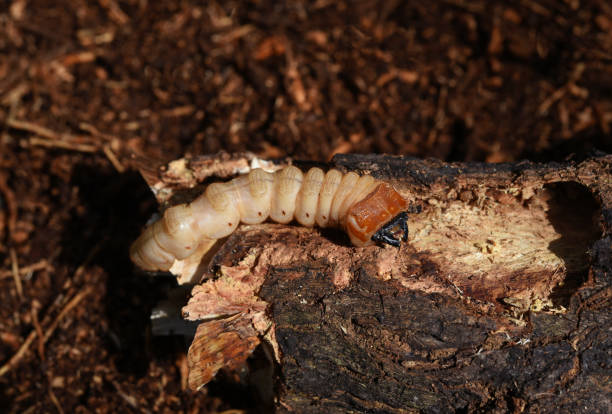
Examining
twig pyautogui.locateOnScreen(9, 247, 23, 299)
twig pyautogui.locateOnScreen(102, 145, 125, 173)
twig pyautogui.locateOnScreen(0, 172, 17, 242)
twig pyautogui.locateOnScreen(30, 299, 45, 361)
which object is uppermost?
twig pyautogui.locateOnScreen(102, 145, 125, 173)

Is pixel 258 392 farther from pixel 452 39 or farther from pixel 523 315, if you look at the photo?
pixel 452 39

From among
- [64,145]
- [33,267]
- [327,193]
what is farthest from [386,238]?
[64,145]

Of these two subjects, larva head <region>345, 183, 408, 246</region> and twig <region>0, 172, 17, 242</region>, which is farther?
twig <region>0, 172, 17, 242</region>

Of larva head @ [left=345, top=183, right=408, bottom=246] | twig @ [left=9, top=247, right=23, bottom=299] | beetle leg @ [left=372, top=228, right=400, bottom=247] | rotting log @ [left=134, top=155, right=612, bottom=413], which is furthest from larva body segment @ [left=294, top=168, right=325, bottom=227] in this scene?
twig @ [left=9, top=247, right=23, bottom=299]

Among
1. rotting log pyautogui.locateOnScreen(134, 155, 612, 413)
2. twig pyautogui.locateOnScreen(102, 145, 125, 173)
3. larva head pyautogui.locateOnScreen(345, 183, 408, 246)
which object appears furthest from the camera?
twig pyautogui.locateOnScreen(102, 145, 125, 173)

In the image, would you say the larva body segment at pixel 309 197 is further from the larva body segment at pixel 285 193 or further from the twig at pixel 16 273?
the twig at pixel 16 273

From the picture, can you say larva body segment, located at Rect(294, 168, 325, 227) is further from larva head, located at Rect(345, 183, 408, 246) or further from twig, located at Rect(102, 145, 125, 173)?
twig, located at Rect(102, 145, 125, 173)
